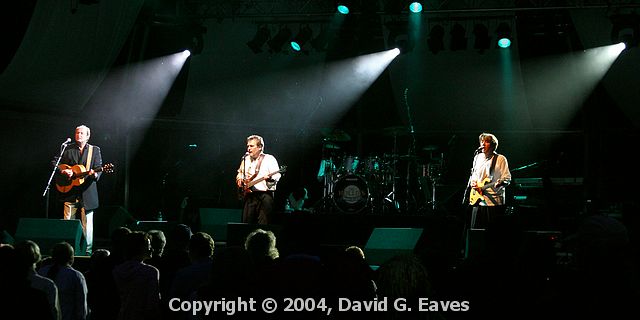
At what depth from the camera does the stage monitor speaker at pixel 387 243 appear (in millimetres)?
9031

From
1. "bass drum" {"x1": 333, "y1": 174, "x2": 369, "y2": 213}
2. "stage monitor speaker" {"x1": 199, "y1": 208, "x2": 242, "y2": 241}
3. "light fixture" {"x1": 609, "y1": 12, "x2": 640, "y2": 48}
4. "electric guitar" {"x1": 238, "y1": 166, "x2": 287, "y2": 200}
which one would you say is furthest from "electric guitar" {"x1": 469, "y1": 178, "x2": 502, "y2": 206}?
"light fixture" {"x1": 609, "y1": 12, "x2": 640, "y2": 48}

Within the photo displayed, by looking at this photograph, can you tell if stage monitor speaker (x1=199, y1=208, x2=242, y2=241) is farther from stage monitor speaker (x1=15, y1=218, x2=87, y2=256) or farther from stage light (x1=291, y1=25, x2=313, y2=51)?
stage light (x1=291, y1=25, x2=313, y2=51)

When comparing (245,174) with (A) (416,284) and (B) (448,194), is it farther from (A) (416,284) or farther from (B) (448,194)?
(A) (416,284)

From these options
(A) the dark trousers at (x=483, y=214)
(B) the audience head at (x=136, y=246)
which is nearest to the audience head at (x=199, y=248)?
(B) the audience head at (x=136, y=246)

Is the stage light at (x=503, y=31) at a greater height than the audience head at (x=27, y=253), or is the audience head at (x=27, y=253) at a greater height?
the stage light at (x=503, y=31)

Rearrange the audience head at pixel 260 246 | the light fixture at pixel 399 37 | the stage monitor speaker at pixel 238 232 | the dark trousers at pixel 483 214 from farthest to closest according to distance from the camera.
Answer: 1. the light fixture at pixel 399 37
2. the dark trousers at pixel 483 214
3. the stage monitor speaker at pixel 238 232
4. the audience head at pixel 260 246

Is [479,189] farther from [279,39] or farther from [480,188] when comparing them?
[279,39]

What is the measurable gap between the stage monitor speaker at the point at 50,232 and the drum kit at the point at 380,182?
4835 mm

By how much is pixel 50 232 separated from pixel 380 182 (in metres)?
5.90

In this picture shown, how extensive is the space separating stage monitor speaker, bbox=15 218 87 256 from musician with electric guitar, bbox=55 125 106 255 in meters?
0.86

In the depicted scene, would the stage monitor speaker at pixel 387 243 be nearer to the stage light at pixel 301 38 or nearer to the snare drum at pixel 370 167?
the snare drum at pixel 370 167

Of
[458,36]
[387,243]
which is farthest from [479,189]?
[458,36]

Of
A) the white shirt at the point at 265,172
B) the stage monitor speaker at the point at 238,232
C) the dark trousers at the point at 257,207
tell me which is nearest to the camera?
the stage monitor speaker at the point at 238,232

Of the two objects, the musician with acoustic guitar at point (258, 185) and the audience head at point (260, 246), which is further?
the musician with acoustic guitar at point (258, 185)
